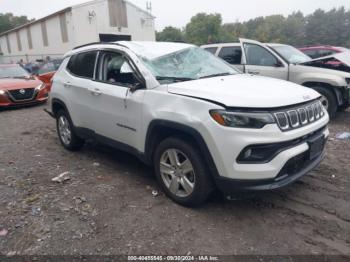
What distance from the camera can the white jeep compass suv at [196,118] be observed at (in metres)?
2.89

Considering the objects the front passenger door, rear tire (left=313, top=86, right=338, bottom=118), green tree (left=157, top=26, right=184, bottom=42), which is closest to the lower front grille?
the front passenger door

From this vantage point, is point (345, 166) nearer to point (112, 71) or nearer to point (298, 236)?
point (298, 236)

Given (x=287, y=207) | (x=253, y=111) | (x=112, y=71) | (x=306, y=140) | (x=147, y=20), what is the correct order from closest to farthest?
(x=253, y=111), (x=306, y=140), (x=287, y=207), (x=112, y=71), (x=147, y=20)

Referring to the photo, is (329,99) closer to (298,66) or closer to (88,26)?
(298,66)

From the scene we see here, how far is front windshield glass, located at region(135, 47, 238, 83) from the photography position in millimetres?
3721

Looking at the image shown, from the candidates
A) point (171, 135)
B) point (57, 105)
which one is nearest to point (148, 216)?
point (171, 135)

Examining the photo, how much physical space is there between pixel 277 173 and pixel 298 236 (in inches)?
25.1

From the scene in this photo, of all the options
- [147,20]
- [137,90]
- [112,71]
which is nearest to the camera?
[137,90]

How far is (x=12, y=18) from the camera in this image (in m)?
65.9

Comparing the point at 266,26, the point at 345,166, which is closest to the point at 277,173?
the point at 345,166

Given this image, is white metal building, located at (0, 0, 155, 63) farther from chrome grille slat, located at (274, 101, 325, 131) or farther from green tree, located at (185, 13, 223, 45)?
green tree, located at (185, 13, 223, 45)

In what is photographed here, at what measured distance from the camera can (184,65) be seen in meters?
4.01

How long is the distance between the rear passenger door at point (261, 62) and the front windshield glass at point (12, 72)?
24.9 feet

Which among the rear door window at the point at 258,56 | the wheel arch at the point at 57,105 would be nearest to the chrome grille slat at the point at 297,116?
the wheel arch at the point at 57,105
